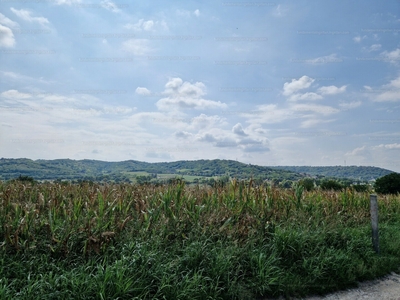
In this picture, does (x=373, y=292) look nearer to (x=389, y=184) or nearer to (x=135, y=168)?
(x=389, y=184)

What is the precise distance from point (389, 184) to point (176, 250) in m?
39.7

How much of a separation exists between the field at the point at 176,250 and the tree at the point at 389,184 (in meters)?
33.9

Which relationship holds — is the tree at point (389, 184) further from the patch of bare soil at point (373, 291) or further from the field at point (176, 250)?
the patch of bare soil at point (373, 291)

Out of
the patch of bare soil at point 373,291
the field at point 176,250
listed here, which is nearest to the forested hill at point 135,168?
the field at point 176,250

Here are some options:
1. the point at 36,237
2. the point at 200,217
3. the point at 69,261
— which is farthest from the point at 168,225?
the point at 36,237

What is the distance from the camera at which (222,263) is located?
15.4 feet

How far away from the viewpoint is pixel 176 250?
16.5 feet

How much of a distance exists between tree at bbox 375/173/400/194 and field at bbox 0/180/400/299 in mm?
33948

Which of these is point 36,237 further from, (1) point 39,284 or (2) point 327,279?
(2) point 327,279

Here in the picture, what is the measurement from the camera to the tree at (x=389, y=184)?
35.9 metres

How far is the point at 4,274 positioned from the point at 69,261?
84 centimetres

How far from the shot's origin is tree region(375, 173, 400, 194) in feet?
118

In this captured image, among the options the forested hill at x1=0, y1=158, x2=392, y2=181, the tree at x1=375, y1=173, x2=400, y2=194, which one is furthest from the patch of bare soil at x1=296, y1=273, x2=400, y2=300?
the forested hill at x1=0, y1=158, x2=392, y2=181

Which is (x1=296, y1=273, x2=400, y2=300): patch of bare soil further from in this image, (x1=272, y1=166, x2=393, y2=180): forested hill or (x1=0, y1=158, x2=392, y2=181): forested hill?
(x1=272, y1=166, x2=393, y2=180): forested hill
